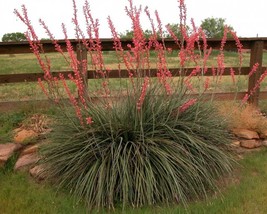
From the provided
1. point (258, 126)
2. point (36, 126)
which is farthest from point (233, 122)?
point (36, 126)

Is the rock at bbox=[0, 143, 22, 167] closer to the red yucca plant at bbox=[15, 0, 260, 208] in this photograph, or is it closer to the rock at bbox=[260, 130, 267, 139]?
the red yucca plant at bbox=[15, 0, 260, 208]

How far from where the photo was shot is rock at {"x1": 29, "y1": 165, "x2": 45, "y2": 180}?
158 inches

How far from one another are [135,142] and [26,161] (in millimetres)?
1432

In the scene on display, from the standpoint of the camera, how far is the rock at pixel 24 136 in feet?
16.1

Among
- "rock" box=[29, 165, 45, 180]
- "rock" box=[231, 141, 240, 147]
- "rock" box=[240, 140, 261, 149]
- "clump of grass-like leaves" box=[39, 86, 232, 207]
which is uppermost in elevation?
"clump of grass-like leaves" box=[39, 86, 232, 207]

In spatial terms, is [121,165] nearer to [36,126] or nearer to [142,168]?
[142,168]

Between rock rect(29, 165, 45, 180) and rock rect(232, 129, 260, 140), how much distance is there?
2650 millimetres

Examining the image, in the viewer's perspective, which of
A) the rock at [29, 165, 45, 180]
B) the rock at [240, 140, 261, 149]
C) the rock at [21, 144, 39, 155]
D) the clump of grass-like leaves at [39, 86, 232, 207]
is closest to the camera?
the clump of grass-like leaves at [39, 86, 232, 207]

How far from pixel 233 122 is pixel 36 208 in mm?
2920

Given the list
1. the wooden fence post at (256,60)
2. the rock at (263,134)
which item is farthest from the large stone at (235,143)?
the wooden fence post at (256,60)

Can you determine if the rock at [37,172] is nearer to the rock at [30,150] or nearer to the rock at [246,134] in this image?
the rock at [30,150]

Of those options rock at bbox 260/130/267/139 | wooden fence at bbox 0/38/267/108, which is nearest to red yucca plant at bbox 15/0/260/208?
rock at bbox 260/130/267/139

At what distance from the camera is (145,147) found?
12.2 ft

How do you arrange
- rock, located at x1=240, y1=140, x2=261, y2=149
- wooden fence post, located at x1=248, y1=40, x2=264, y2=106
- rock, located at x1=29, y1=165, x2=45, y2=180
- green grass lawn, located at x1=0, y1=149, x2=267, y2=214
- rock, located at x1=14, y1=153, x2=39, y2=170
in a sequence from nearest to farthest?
green grass lawn, located at x1=0, y1=149, x2=267, y2=214 → rock, located at x1=29, y1=165, x2=45, y2=180 → rock, located at x1=14, y1=153, x2=39, y2=170 → rock, located at x1=240, y1=140, x2=261, y2=149 → wooden fence post, located at x1=248, y1=40, x2=264, y2=106
